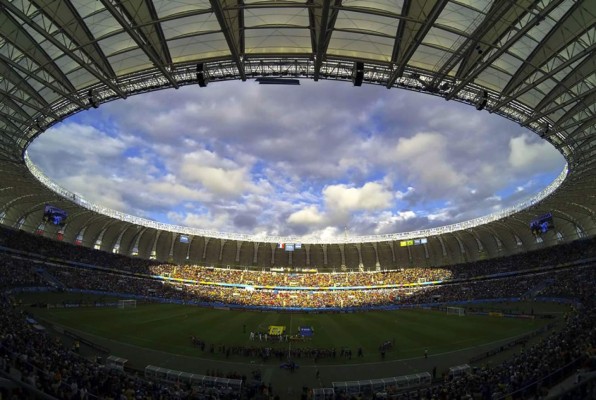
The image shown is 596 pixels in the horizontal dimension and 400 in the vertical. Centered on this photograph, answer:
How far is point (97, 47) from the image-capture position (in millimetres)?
21484

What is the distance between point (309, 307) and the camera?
67.8 metres

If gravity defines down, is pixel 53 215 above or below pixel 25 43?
below

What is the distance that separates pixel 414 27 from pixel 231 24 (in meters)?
9.44

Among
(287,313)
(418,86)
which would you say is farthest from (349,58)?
(287,313)

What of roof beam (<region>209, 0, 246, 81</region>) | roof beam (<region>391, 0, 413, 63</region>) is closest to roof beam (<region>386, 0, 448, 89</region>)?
roof beam (<region>391, 0, 413, 63</region>)

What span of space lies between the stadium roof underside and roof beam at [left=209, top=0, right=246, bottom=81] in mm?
72

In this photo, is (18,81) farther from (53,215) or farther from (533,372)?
(53,215)

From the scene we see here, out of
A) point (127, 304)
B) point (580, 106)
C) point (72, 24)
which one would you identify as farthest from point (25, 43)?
point (127, 304)

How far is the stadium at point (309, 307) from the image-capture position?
18203 millimetres

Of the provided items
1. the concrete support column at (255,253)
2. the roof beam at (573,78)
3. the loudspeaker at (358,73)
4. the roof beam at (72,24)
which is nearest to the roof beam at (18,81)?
the roof beam at (72,24)

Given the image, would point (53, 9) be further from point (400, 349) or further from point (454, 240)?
point (454, 240)

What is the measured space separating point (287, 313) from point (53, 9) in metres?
52.5

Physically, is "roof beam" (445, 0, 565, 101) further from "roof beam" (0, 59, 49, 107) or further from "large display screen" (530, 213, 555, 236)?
"large display screen" (530, 213, 555, 236)

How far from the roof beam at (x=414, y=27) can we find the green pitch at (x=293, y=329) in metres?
22.2
